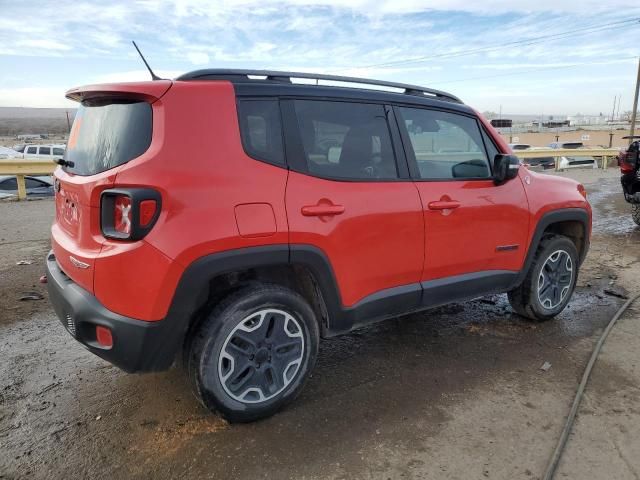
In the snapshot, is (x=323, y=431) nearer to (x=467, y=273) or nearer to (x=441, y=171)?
(x=467, y=273)

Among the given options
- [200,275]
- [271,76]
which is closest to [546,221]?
[271,76]

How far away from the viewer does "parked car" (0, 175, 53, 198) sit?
12.0 meters

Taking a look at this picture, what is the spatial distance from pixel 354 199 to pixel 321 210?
257 mm

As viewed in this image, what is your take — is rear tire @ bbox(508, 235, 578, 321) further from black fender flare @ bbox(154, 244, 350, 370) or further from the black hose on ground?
black fender flare @ bbox(154, 244, 350, 370)

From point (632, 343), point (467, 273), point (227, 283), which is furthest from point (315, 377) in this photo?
point (632, 343)

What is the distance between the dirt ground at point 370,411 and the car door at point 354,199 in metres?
0.63

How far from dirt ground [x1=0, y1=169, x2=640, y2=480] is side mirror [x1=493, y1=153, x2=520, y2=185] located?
51.2 inches

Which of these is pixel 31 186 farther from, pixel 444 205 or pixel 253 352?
pixel 444 205

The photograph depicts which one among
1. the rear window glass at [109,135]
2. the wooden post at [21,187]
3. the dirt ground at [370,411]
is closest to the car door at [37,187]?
the wooden post at [21,187]

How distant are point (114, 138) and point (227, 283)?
3.12 ft

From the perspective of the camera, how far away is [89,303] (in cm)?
249

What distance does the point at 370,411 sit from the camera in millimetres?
2973

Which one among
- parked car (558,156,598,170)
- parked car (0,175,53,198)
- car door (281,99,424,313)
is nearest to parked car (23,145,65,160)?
parked car (0,175,53,198)

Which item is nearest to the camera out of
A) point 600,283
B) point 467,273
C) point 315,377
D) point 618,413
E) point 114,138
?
point 114,138
